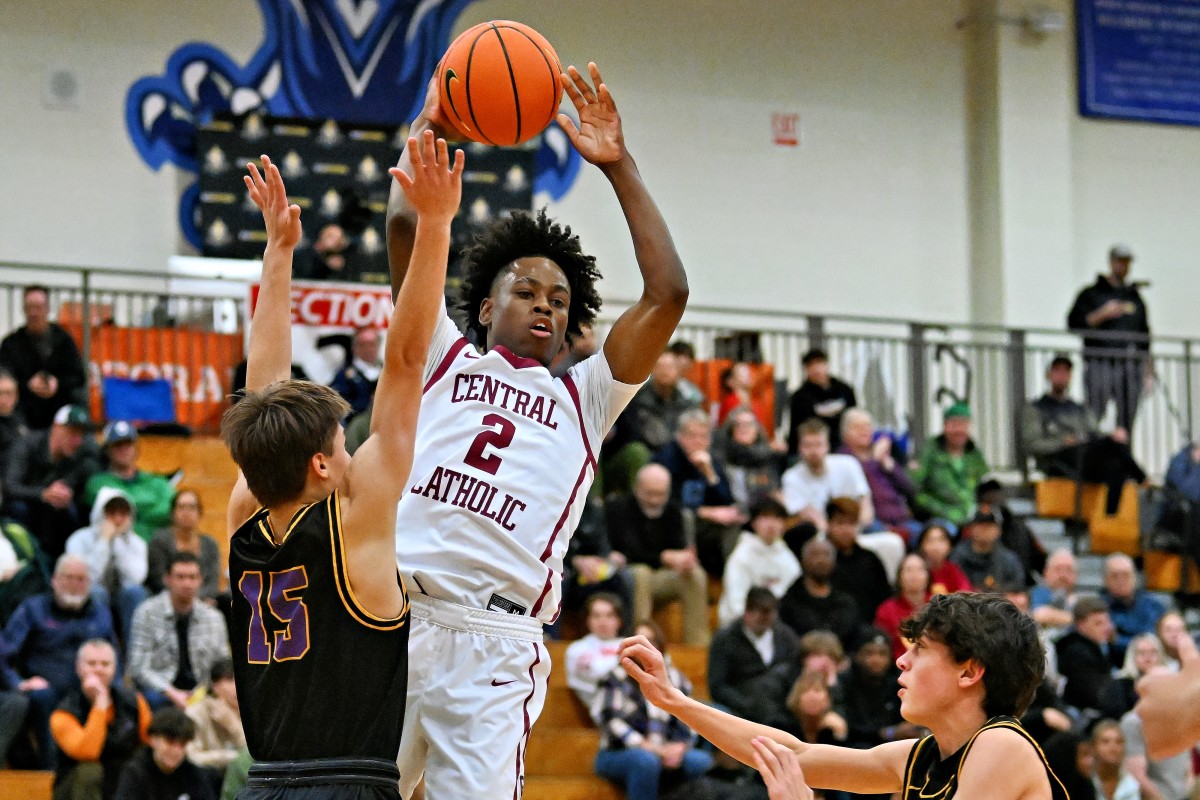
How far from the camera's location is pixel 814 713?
34.9 ft

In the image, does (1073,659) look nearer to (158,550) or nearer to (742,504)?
(742,504)

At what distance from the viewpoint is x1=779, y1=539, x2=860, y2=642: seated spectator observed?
1170 cm

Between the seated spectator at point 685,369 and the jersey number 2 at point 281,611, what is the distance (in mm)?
9794

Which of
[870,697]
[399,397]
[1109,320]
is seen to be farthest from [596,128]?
[1109,320]

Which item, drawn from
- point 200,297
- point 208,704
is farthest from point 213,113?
point 208,704

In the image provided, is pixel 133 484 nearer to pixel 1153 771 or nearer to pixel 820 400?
pixel 820 400

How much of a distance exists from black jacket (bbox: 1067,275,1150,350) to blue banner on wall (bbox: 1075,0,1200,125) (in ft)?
8.15

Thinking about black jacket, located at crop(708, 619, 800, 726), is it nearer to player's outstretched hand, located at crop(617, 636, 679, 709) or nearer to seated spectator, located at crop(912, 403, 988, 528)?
seated spectator, located at crop(912, 403, 988, 528)

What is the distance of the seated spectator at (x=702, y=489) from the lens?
1265 centimetres

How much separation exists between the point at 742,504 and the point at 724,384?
1972mm

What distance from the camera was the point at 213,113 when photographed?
637 inches

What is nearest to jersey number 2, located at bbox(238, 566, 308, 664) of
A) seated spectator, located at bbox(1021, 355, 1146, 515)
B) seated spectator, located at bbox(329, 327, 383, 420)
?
seated spectator, located at bbox(329, 327, 383, 420)

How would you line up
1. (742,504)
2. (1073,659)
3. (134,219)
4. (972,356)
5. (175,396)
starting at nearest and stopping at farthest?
(1073,659)
(742,504)
(175,396)
(134,219)
(972,356)

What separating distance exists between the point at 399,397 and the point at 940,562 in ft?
29.7
